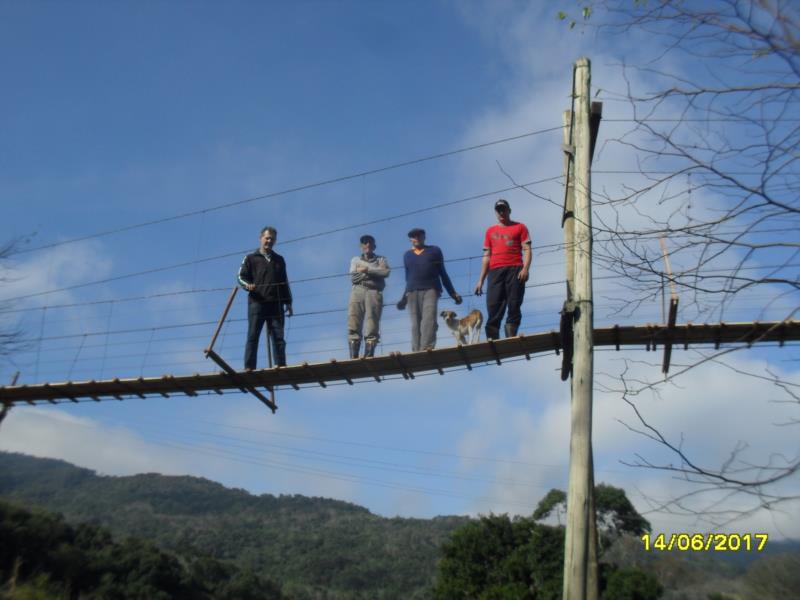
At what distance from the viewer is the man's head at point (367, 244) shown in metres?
9.92

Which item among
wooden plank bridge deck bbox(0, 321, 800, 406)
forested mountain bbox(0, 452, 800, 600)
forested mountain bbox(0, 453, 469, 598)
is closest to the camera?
wooden plank bridge deck bbox(0, 321, 800, 406)

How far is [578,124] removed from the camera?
683 centimetres

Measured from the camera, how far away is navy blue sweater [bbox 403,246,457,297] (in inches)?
369

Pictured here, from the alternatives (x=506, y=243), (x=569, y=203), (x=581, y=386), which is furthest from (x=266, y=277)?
(x=581, y=386)

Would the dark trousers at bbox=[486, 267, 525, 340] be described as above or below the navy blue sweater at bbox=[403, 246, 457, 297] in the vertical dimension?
below

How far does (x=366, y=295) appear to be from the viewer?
9688 millimetres

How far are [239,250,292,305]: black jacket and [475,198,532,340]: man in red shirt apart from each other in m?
2.49

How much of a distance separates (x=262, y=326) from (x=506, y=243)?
123 inches

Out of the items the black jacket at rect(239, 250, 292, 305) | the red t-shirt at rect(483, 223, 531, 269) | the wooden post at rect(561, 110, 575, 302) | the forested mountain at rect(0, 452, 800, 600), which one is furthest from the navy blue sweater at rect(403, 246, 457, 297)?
the forested mountain at rect(0, 452, 800, 600)

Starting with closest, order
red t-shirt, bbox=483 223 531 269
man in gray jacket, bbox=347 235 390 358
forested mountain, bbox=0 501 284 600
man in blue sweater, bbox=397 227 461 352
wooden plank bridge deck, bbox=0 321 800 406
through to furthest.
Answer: wooden plank bridge deck, bbox=0 321 800 406, red t-shirt, bbox=483 223 531 269, man in blue sweater, bbox=397 227 461 352, man in gray jacket, bbox=347 235 390 358, forested mountain, bbox=0 501 284 600

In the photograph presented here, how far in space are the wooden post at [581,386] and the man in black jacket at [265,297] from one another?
4.31 m

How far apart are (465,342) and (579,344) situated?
3013mm
